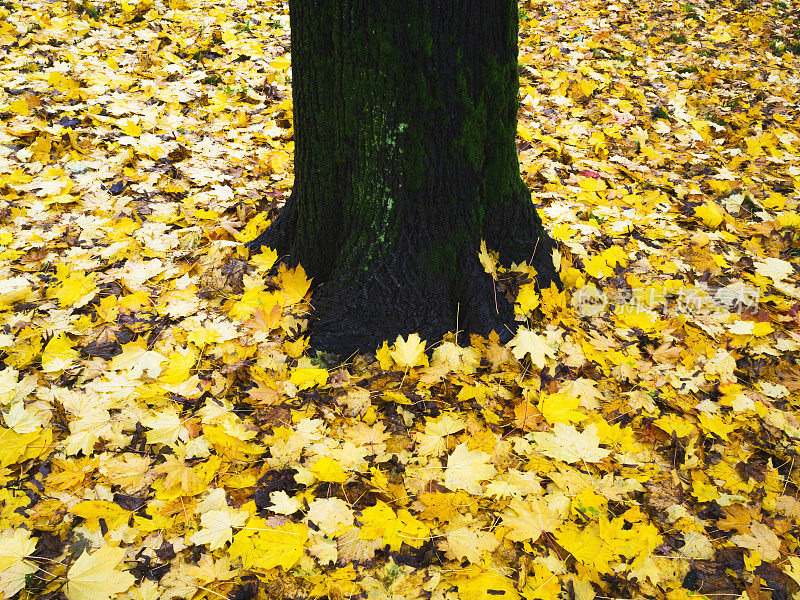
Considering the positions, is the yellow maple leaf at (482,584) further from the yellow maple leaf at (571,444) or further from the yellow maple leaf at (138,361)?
the yellow maple leaf at (138,361)

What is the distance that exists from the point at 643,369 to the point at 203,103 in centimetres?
397

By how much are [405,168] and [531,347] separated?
96cm

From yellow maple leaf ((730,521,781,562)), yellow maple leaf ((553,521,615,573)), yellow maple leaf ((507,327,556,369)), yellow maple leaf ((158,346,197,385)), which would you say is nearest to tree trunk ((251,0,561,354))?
yellow maple leaf ((507,327,556,369))

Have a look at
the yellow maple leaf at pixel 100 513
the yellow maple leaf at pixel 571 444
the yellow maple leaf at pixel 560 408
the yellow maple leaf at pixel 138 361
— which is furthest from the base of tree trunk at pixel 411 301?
the yellow maple leaf at pixel 100 513

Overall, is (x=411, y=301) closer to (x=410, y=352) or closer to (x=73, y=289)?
(x=410, y=352)

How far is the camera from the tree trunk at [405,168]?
1900 millimetres

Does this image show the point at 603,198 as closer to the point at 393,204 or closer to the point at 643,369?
the point at 643,369

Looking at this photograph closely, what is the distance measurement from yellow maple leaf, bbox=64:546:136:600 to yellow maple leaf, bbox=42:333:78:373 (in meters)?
0.94

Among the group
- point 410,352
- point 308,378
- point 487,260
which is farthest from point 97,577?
point 487,260

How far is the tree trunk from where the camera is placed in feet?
6.23

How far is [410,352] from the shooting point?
2182mm

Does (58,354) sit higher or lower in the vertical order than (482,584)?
higher

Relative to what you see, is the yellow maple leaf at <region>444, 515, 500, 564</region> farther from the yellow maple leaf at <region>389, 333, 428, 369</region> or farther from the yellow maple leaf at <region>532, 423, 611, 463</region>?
the yellow maple leaf at <region>389, 333, 428, 369</region>

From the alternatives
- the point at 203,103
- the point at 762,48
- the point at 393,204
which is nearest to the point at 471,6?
the point at 393,204
